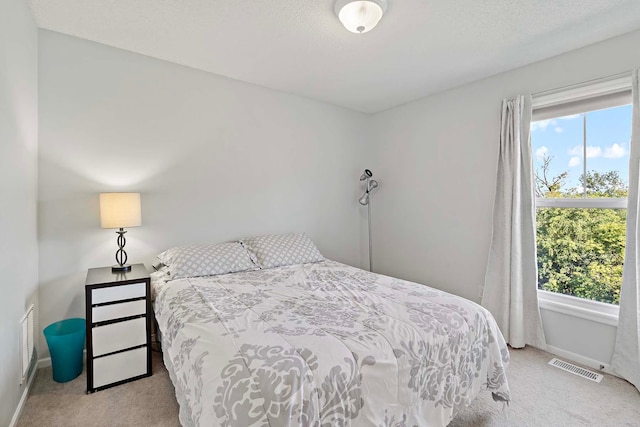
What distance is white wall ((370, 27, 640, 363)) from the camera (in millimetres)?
2426

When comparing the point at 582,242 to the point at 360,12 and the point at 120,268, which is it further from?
the point at 120,268

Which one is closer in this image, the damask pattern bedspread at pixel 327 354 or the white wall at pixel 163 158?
the damask pattern bedspread at pixel 327 354

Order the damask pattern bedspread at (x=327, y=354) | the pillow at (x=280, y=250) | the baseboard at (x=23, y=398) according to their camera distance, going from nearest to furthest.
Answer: the damask pattern bedspread at (x=327, y=354)
the baseboard at (x=23, y=398)
the pillow at (x=280, y=250)

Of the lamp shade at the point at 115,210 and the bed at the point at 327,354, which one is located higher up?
the lamp shade at the point at 115,210

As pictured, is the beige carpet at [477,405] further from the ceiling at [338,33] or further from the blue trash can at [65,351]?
the ceiling at [338,33]

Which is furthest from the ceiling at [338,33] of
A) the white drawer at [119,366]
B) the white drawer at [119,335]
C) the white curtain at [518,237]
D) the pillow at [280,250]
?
the white drawer at [119,366]

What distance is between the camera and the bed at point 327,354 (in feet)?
3.58

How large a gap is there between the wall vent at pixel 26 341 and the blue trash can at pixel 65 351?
9cm

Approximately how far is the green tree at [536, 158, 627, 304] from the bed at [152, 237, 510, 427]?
4.47 ft

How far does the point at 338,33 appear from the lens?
2.20 metres

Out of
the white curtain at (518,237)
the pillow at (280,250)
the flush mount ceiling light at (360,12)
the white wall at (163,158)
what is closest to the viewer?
the flush mount ceiling light at (360,12)

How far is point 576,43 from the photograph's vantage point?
2.31 m

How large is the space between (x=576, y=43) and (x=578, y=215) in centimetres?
134

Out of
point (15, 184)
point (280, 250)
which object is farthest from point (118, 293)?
point (280, 250)
